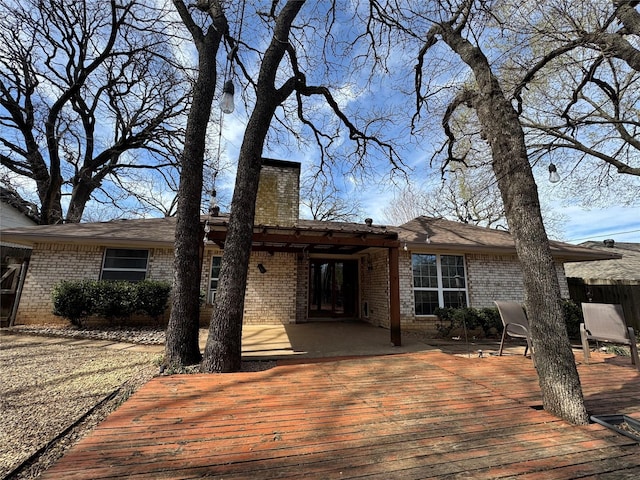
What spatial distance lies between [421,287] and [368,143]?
462 centimetres

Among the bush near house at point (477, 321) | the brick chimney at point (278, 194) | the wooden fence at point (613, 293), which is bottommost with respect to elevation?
the bush near house at point (477, 321)

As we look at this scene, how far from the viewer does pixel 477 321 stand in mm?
7730

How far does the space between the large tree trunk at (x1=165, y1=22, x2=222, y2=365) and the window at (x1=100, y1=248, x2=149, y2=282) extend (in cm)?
510

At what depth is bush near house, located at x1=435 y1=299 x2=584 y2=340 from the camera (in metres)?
7.71

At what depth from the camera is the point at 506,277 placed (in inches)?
357

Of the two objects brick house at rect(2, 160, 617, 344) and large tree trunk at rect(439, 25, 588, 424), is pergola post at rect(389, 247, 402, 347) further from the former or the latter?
large tree trunk at rect(439, 25, 588, 424)

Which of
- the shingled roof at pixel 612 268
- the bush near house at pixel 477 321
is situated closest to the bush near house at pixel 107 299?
the bush near house at pixel 477 321

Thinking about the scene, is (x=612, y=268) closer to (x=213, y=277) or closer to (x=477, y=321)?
(x=477, y=321)

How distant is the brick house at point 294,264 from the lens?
7906mm

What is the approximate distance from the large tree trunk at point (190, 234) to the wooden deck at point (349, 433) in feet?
4.23

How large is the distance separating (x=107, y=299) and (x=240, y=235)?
584cm

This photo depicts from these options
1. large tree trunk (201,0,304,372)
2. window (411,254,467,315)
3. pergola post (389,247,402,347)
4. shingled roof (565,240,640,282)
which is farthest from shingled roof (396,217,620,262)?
large tree trunk (201,0,304,372)

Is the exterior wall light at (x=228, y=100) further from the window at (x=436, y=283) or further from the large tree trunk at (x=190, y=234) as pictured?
the window at (x=436, y=283)

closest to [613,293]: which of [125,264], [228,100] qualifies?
[228,100]
